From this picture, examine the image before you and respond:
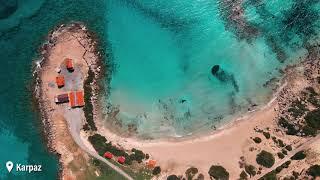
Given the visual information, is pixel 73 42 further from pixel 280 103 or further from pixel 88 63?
pixel 280 103

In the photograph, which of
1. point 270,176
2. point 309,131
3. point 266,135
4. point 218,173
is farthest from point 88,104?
point 309,131

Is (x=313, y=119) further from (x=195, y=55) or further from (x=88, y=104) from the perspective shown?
(x=88, y=104)

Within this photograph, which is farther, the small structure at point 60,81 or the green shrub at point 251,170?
the small structure at point 60,81

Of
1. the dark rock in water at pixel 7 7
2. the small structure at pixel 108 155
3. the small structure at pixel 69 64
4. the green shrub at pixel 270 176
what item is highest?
the dark rock in water at pixel 7 7

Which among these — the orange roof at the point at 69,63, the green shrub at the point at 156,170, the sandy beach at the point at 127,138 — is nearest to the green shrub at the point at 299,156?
the sandy beach at the point at 127,138

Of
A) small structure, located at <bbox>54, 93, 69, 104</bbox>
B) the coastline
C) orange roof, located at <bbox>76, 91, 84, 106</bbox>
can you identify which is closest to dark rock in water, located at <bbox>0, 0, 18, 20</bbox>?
small structure, located at <bbox>54, 93, 69, 104</bbox>

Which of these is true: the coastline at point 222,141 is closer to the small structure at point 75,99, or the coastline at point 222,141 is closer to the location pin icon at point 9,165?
the small structure at point 75,99
